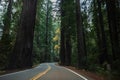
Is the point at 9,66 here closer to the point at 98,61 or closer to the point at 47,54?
the point at 98,61

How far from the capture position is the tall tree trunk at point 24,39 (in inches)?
1046

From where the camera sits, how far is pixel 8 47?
1152 inches

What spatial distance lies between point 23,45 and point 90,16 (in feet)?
50.3

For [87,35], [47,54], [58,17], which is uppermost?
[58,17]

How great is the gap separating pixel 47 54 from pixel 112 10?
71.5m

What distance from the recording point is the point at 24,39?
2853cm

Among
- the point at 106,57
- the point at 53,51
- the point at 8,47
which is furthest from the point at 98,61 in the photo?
the point at 53,51

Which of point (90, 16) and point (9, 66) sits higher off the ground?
point (90, 16)

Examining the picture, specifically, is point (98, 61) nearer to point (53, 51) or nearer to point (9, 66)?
point (9, 66)

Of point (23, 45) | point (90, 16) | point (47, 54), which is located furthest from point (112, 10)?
point (47, 54)

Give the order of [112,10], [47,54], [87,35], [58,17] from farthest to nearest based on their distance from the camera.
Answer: [47,54] < [87,35] < [58,17] < [112,10]

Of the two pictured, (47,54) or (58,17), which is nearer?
(58,17)

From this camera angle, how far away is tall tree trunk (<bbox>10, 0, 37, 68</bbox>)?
1046 inches

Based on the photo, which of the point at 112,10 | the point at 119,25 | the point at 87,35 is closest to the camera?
the point at 112,10
